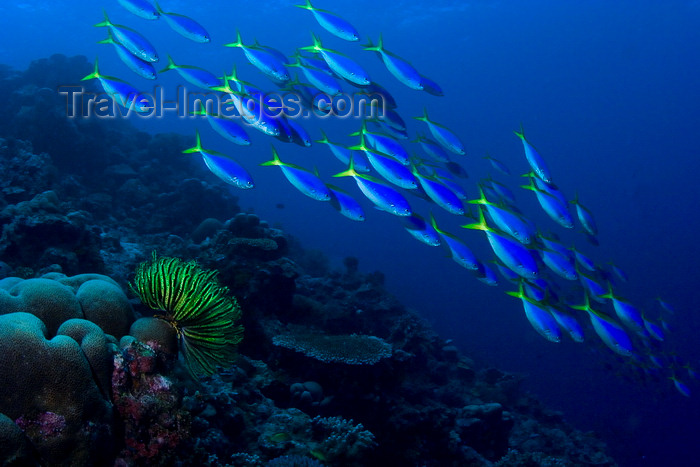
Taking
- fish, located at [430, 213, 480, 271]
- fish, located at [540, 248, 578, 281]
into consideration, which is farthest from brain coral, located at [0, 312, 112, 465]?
fish, located at [540, 248, 578, 281]

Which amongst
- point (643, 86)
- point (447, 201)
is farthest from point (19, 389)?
point (643, 86)

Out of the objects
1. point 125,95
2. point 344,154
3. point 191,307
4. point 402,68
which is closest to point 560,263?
point 344,154

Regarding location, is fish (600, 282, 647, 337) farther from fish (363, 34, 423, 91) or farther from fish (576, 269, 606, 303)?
fish (363, 34, 423, 91)

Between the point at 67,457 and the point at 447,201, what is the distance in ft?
16.1

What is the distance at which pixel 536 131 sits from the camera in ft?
349

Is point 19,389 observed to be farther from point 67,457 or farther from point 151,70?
point 151,70

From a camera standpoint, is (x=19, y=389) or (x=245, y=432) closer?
(x=19, y=389)

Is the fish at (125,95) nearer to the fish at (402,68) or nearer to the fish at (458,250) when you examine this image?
the fish at (402,68)

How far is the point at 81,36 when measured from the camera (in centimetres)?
5206

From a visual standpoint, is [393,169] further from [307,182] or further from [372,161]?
[307,182]

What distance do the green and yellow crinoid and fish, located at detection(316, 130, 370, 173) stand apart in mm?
2862

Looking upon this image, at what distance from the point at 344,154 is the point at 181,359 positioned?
11.9 feet

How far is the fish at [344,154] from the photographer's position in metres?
5.73

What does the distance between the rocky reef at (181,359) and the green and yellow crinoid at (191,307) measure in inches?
6.3
